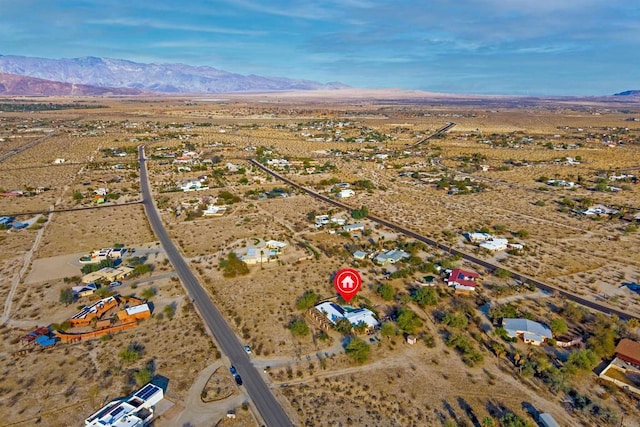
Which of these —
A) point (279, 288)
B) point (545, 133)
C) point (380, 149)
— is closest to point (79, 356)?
point (279, 288)

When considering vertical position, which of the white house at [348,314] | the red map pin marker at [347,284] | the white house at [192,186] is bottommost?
the white house at [192,186]

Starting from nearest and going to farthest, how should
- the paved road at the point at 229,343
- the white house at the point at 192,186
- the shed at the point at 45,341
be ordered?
the paved road at the point at 229,343
the shed at the point at 45,341
the white house at the point at 192,186

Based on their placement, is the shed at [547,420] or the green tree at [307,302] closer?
the shed at [547,420]

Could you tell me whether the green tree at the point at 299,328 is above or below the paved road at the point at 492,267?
above

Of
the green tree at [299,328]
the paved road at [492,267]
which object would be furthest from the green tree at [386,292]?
the paved road at [492,267]

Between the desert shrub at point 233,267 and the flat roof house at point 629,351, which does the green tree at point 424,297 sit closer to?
the flat roof house at point 629,351

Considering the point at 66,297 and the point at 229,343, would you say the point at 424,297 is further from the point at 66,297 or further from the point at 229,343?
the point at 66,297

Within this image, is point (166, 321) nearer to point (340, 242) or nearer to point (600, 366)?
point (340, 242)

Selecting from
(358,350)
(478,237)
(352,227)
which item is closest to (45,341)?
(358,350)
